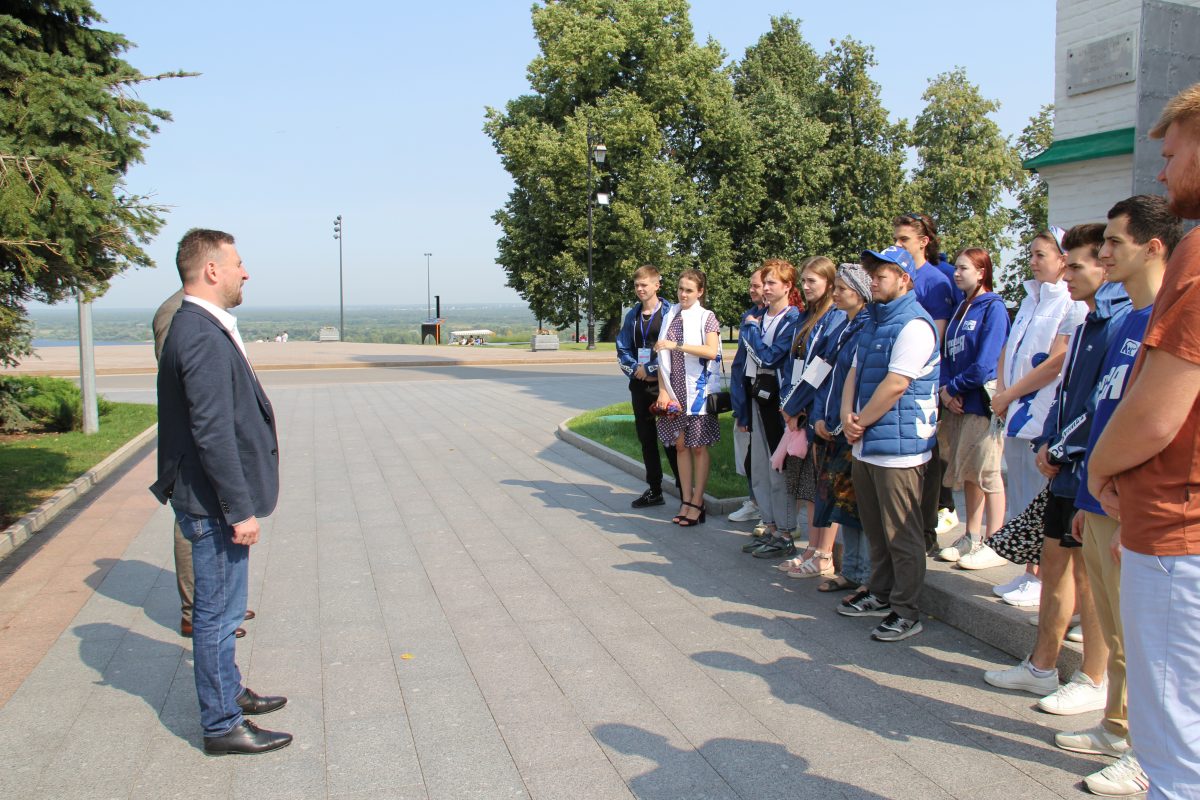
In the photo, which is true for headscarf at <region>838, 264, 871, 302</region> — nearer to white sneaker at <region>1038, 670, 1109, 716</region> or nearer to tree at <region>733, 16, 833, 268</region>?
white sneaker at <region>1038, 670, 1109, 716</region>

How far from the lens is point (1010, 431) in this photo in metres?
5.09

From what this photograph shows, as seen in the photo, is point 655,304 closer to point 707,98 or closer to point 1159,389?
point 1159,389

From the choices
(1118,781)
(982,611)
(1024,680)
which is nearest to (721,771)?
(1118,781)

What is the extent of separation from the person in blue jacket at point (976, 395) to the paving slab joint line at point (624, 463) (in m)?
2.07

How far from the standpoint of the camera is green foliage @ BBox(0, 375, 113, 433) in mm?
12898

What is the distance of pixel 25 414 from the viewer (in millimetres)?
13172

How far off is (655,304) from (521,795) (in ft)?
15.7

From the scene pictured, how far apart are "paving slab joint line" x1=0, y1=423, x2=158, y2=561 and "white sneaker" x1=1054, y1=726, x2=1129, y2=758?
6.84m

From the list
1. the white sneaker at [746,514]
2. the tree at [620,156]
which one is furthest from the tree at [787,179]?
the white sneaker at [746,514]

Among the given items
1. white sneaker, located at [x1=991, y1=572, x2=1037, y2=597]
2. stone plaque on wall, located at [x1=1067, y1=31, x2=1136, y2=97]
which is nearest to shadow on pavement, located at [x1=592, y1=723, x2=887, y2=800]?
white sneaker, located at [x1=991, y1=572, x2=1037, y2=597]

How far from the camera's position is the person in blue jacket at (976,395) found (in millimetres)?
5629

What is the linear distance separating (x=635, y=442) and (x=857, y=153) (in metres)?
32.8

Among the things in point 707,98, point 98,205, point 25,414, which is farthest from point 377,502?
point 707,98

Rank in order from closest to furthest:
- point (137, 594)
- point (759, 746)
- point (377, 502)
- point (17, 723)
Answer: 1. point (759, 746)
2. point (17, 723)
3. point (137, 594)
4. point (377, 502)
